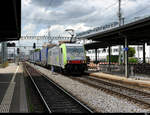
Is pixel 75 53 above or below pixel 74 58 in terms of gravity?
above

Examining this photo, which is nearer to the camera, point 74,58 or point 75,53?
point 74,58

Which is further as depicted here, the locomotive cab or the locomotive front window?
the locomotive front window

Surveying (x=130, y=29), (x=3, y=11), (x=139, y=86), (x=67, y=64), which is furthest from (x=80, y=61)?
(x=3, y=11)

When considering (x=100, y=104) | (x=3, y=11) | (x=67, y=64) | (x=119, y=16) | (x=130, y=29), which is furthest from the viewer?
(x=119, y=16)

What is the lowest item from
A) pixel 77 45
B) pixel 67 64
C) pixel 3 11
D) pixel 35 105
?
pixel 35 105

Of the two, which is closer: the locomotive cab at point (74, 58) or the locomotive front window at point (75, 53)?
the locomotive cab at point (74, 58)

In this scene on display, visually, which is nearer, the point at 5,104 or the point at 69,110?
the point at 69,110

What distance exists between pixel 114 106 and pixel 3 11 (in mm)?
9081

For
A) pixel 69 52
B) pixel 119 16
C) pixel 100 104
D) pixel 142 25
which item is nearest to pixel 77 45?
pixel 69 52

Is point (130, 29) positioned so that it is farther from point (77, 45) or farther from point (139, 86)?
point (77, 45)

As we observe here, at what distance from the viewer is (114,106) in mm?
8477

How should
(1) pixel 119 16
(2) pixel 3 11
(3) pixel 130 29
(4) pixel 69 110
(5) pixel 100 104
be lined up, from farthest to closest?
(1) pixel 119 16
(3) pixel 130 29
(2) pixel 3 11
(5) pixel 100 104
(4) pixel 69 110

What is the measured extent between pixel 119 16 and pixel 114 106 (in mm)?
23548

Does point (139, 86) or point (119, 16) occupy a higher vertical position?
point (119, 16)
